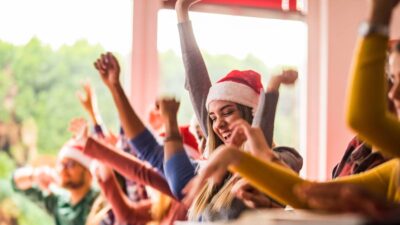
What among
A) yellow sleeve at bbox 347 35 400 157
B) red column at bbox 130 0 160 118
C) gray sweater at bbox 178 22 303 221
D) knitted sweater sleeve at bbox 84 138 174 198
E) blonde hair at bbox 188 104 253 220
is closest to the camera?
yellow sleeve at bbox 347 35 400 157

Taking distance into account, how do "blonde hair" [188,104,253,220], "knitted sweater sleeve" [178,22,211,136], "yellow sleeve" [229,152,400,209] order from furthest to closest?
"knitted sweater sleeve" [178,22,211,136] → "blonde hair" [188,104,253,220] → "yellow sleeve" [229,152,400,209]

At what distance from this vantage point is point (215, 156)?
1.02 m

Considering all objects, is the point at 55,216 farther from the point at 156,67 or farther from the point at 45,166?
the point at 156,67

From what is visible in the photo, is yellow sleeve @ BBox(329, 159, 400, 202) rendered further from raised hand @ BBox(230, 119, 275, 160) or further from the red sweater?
the red sweater

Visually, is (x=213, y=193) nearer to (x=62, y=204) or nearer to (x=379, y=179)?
(x=379, y=179)

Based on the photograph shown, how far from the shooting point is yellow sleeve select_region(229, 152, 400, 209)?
3.47 ft

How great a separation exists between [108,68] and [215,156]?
104 cm

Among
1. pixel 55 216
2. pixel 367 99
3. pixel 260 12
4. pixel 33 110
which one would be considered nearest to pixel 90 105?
pixel 33 110

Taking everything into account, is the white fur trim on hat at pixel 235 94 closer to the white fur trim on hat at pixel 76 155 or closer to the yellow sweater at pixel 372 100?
the white fur trim on hat at pixel 76 155

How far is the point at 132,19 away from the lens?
2.15m

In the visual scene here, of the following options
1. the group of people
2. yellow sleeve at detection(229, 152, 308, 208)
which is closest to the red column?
the group of people

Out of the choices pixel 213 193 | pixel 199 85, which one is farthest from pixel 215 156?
pixel 199 85

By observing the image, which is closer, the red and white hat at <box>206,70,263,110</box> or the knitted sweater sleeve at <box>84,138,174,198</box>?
the red and white hat at <box>206,70,263,110</box>

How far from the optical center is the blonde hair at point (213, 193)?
1523 millimetres
